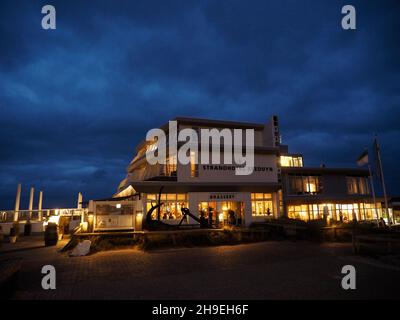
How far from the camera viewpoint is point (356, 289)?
636 cm

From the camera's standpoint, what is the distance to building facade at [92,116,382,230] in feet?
64.6

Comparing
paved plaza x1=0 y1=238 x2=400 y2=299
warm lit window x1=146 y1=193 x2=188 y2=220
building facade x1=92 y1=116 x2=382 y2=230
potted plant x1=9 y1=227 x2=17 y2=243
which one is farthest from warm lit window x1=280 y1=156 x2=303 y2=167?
potted plant x1=9 y1=227 x2=17 y2=243

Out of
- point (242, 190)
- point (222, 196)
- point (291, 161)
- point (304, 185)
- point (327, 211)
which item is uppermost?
point (291, 161)

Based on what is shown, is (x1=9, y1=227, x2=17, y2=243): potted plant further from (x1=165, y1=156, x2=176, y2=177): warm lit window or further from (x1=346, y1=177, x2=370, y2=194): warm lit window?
(x1=346, y1=177, x2=370, y2=194): warm lit window

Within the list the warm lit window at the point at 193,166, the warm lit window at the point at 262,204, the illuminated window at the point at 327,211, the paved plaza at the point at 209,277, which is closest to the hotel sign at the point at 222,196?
the warm lit window at the point at 193,166

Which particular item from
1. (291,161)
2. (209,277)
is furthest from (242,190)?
(209,277)

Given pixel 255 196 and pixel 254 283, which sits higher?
pixel 255 196

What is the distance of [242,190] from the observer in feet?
74.5

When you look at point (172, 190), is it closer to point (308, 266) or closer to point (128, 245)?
point (128, 245)

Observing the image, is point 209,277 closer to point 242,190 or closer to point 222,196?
point 222,196

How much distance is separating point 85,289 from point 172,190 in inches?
558
